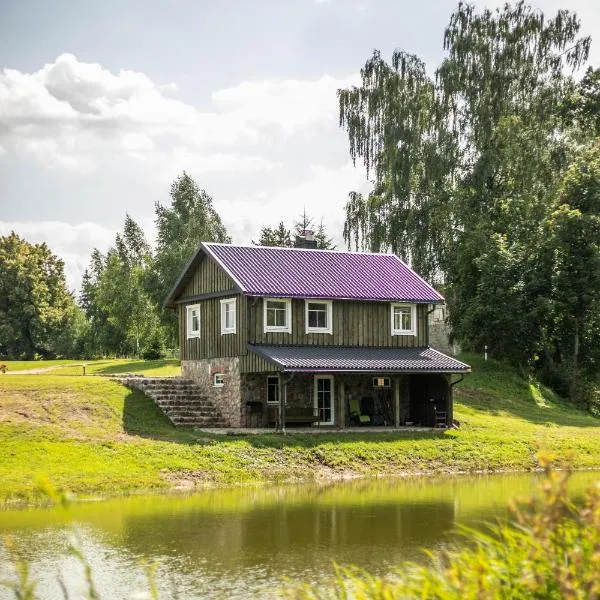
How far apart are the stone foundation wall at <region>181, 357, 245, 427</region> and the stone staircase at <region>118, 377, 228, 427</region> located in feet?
0.70

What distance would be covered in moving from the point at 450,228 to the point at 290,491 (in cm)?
2588

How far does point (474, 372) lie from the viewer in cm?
4606

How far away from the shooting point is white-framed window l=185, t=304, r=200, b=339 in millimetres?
37938

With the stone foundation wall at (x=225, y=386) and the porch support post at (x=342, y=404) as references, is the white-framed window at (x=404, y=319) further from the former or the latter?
the stone foundation wall at (x=225, y=386)

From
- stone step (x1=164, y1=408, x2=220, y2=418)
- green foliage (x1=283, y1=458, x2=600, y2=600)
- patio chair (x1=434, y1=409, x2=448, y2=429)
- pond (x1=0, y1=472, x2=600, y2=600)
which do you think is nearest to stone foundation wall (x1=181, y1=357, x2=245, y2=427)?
stone step (x1=164, y1=408, x2=220, y2=418)

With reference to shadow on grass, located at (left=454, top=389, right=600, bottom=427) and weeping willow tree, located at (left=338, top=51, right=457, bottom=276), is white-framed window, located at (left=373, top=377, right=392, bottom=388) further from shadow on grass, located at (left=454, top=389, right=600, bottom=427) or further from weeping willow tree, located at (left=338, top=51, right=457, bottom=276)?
weeping willow tree, located at (left=338, top=51, right=457, bottom=276)

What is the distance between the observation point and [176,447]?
28.3 meters

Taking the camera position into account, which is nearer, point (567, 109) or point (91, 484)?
point (91, 484)

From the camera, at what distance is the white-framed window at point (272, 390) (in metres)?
34.8

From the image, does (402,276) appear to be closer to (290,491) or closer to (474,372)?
(474,372)

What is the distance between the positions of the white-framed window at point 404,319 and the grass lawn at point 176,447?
369 cm

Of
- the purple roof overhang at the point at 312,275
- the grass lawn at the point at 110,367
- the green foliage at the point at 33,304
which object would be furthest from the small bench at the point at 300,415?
the green foliage at the point at 33,304

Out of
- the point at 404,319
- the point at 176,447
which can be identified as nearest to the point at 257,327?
the point at 404,319

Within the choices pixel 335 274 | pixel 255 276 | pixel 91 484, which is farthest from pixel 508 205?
pixel 91 484
